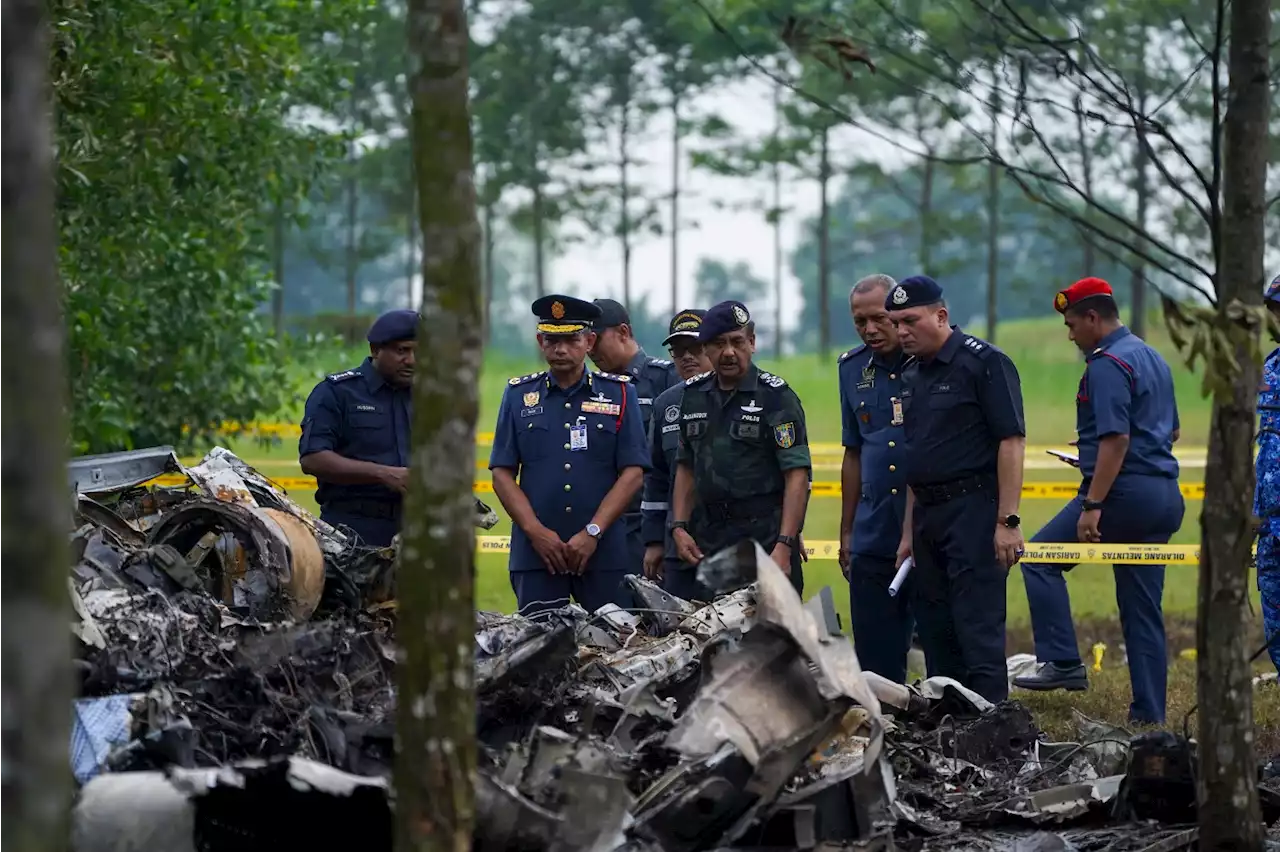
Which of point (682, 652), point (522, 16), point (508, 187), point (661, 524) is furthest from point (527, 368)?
point (682, 652)

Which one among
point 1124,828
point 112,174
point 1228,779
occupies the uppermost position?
point 112,174

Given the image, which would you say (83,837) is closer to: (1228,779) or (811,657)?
(811,657)

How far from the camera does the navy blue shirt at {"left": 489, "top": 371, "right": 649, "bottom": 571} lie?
314 inches

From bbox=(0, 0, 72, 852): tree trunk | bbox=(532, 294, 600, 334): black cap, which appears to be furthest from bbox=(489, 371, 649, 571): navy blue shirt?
bbox=(0, 0, 72, 852): tree trunk

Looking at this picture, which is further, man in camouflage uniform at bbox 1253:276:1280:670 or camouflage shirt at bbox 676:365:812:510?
camouflage shirt at bbox 676:365:812:510

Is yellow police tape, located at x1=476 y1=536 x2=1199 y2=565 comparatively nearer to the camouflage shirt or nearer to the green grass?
the camouflage shirt

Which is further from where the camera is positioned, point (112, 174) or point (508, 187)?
point (508, 187)

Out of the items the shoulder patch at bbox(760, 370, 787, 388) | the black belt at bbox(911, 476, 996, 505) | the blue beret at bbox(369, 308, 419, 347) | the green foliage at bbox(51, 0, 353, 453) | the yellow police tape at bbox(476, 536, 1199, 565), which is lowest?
the yellow police tape at bbox(476, 536, 1199, 565)

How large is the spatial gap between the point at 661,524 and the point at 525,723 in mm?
3336

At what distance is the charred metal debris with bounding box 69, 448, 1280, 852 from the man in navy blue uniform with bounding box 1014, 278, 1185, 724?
188cm

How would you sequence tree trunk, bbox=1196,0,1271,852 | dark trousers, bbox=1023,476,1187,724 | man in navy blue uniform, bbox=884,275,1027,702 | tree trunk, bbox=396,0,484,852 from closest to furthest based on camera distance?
tree trunk, bbox=396,0,484,852, tree trunk, bbox=1196,0,1271,852, man in navy blue uniform, bbox=884,275,1027,702, dark trousers, bbox=1023,476,1187,724

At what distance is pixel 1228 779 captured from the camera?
180 inches

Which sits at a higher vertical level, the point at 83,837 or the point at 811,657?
the point at 811,657

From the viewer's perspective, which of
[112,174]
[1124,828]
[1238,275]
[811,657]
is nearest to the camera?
[1238,275]
